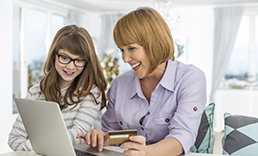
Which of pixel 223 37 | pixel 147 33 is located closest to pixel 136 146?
pixel 147 33

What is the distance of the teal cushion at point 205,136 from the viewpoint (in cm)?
164

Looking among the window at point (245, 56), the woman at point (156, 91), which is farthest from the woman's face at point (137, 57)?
the window at point (245, 56)

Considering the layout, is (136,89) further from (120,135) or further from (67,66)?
(120,135)

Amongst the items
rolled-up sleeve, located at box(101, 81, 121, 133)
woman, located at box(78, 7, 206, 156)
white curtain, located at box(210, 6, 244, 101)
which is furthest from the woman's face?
white curtain, located at box(210, 6, 244, 101)

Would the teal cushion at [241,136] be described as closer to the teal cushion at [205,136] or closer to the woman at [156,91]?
the teal cushion at [205,136]

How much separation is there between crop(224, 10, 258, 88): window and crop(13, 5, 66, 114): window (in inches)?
150

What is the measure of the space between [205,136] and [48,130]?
1.02m

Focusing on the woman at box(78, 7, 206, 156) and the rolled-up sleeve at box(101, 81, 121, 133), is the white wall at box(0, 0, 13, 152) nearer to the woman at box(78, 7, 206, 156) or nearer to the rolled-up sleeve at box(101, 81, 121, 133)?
the rolled-up sleeve at box(101, 81, 121, 133)

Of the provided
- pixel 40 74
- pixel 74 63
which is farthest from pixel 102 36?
pixel 74 63

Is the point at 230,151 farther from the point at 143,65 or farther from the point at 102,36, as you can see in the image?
the point at 102,36

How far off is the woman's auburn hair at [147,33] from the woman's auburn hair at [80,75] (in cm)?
30

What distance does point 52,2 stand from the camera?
5.42 metres

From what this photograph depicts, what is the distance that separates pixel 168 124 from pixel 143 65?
0.32m

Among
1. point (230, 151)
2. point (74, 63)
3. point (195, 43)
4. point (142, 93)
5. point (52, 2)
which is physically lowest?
point (230, 151)
